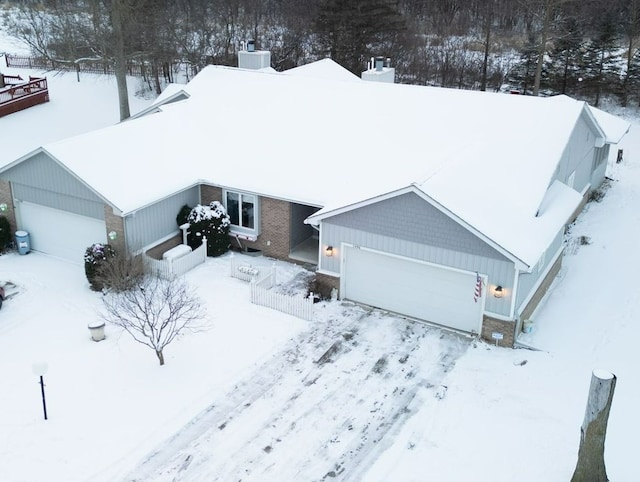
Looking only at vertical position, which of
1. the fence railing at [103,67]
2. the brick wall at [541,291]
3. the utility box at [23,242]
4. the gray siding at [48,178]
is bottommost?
the brick wall at [541,291]

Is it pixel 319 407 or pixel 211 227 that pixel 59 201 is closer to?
pixel 211 227

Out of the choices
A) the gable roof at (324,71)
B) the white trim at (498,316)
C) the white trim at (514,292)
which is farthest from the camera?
the gable roof at (324,71)

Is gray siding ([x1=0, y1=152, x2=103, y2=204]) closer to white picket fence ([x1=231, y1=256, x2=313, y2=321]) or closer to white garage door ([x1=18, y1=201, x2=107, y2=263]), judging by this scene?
white garage door ([x1=18, y1=201, x2=107, y2=263])

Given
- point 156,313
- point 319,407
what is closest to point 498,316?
point 319,407

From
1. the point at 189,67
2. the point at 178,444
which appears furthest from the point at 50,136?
the point at 178,444

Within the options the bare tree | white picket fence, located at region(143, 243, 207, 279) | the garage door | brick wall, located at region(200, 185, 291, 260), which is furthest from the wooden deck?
the garage door

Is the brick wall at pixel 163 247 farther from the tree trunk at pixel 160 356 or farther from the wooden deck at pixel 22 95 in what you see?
the wooden deck at pixel 22 95

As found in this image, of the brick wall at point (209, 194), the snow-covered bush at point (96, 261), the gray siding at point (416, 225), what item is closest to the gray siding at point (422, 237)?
the gray siding at point (416, 225)
